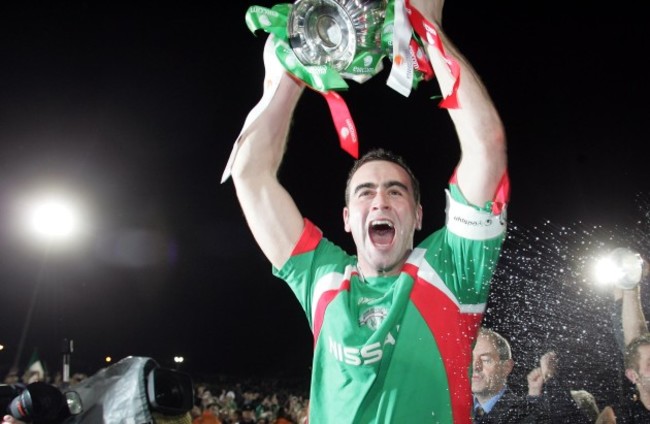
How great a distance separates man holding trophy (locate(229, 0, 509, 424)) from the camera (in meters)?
2.10

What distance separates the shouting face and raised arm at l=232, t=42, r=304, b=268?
272mm

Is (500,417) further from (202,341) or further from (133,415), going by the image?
(202,341)

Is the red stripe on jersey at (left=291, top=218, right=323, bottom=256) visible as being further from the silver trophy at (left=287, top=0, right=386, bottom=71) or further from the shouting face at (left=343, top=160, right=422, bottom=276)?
the silver trophy at (left=287, top=0, right=386, bottom=71)

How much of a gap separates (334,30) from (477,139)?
81cm

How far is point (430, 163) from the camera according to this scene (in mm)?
14086

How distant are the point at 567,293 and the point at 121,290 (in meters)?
27.4

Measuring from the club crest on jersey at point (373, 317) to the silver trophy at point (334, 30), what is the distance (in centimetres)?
97

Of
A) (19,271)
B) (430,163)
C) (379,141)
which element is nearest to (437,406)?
(379,141)

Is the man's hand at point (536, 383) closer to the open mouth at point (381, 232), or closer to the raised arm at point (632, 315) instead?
the raised arm at point (632, 315)

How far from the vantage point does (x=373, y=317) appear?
225 cm

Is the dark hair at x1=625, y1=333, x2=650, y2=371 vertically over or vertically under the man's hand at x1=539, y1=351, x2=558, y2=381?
over

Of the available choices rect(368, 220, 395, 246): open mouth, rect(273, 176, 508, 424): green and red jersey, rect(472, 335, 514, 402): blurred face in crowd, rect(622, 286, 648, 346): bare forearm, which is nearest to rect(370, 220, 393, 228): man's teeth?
rect(368, 220, 395, 246): open mouth

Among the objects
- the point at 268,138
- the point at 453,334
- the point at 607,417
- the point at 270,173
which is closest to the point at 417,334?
the point at 453,334

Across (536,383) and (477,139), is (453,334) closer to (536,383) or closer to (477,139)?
(477,139)
